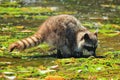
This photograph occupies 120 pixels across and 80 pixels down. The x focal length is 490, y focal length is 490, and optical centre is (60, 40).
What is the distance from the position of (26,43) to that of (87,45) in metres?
1.22

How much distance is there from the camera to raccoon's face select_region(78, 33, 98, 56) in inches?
376

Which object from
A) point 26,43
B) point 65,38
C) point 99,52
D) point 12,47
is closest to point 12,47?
point 12,47

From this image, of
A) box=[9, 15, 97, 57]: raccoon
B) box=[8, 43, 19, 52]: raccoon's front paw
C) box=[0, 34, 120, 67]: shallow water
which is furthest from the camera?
box=[9, 15, 97, 57]: raccoon

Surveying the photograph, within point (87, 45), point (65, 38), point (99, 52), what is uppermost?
point (65, 38)

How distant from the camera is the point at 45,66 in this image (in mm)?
8492

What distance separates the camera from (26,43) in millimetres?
9266

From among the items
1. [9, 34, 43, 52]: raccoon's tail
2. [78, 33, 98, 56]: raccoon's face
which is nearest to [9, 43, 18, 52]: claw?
[9, 34, 43, 52]: raccoon's tail

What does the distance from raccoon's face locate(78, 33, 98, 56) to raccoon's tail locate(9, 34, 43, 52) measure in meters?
0.80

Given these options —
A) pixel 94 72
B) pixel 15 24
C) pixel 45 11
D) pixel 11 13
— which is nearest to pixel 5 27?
pixel 15 24

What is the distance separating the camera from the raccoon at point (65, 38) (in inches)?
376

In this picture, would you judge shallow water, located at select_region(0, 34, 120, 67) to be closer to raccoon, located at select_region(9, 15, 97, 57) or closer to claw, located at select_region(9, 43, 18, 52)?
claw, located at select_region(9, 43, 18, 52)

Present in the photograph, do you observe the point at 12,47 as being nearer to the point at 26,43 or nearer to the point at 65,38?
the point at 26,43

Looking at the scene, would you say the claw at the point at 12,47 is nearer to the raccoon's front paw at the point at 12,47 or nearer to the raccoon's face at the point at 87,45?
the raccoon's front paw at the point at 12,47

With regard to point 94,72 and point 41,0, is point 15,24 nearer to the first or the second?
point 94,72
